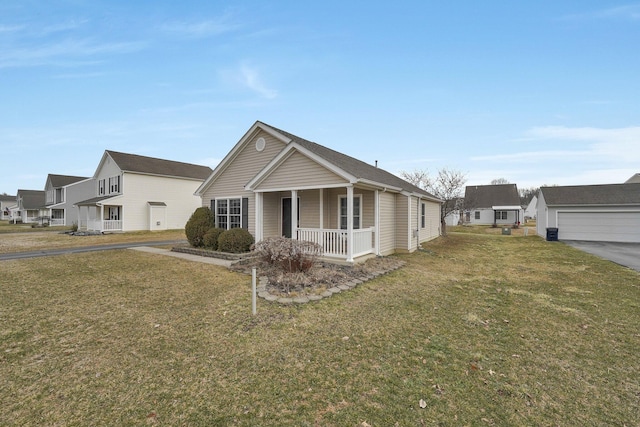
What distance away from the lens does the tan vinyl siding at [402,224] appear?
43.3 feet

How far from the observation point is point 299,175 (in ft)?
34.6

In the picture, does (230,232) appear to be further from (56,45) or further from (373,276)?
(56,45)

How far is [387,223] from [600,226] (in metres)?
18.4

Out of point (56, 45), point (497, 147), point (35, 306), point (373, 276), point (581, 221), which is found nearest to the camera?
point (35, 306)

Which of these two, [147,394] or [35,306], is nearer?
[147,394]

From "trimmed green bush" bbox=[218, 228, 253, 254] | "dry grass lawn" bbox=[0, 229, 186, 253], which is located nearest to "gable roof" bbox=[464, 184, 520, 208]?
"trimmed green bush" bbox=[218, 228, 253, 254]

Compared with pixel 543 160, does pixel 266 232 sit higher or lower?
lower

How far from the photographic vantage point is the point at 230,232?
489 inches

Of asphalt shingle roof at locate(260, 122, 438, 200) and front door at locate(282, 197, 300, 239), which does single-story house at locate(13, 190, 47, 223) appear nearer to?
front door at locate(282, 197, 300, 239)

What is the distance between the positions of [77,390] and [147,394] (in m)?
0.88

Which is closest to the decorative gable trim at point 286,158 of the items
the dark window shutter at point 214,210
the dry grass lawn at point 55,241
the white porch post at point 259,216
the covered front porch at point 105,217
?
the white porch post at point 259,216

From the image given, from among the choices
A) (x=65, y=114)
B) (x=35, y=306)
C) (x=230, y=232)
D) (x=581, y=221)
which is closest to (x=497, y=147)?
(x=581, y=221)

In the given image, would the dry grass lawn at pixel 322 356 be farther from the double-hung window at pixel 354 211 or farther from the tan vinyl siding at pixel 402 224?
the tan vinyl siding at pixel 402 224

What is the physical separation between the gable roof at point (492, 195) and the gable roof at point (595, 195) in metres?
15.7
